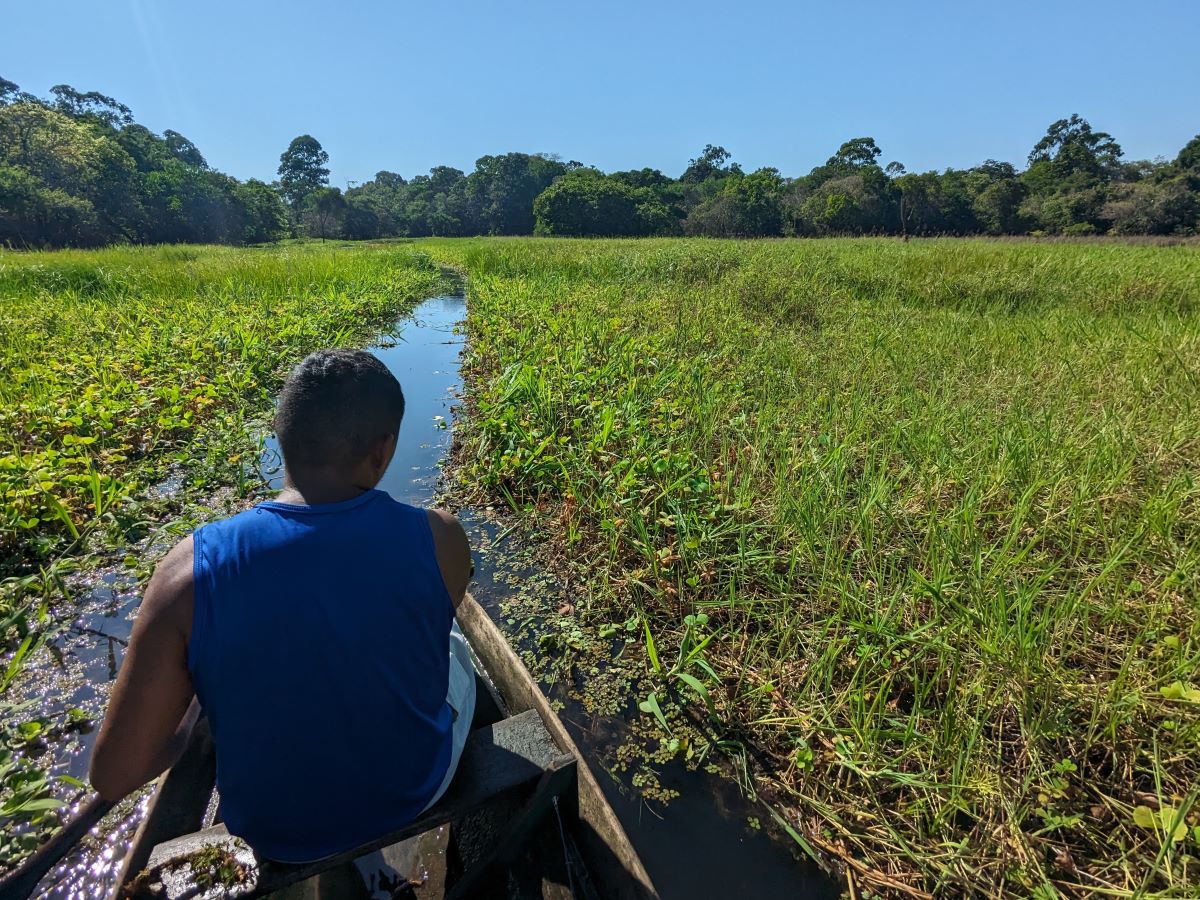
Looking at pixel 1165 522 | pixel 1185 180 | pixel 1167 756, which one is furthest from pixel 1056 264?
pixel 1185 180

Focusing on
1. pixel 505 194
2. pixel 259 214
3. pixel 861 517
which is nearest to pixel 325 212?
pixel 259 214

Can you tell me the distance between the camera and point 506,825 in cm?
140

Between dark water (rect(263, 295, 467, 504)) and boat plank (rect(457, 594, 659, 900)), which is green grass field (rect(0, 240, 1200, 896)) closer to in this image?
dark water (rect(263, 295, 467, 504))

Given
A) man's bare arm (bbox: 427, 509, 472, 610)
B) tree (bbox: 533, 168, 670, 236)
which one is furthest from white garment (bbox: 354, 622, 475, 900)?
tree (bbox: 533, 168, 670, 236)

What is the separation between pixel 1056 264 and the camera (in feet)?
27.6

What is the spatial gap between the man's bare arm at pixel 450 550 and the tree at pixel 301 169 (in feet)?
228

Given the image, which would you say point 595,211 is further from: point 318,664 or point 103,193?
point 318,664

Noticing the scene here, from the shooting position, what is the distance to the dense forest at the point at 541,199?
1038 inches

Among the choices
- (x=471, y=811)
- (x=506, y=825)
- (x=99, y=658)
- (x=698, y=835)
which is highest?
(x=471, y=811)

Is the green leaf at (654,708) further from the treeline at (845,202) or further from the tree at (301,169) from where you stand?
the tree at (301,169)

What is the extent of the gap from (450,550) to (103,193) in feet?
138

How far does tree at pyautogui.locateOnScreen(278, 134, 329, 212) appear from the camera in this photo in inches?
2303

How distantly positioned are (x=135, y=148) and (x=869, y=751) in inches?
2204

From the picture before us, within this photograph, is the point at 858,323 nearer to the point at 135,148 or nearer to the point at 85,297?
the point at 85,297
